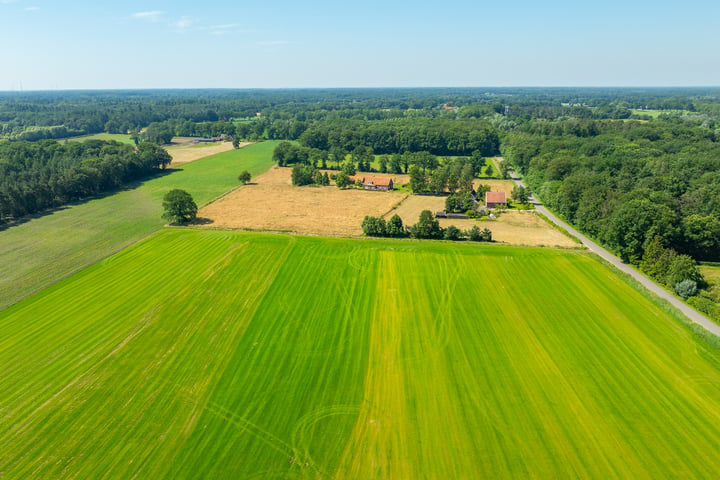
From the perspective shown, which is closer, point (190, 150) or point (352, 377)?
point (352, 377)

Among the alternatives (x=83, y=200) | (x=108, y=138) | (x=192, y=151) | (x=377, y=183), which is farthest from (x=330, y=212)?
(x=108, y=138)

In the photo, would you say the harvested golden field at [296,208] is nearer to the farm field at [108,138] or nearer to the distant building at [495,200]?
the distant building at [495,200]

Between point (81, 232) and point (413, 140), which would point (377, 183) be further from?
point (81, 232)

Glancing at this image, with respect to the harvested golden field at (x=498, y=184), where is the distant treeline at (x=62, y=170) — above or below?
above

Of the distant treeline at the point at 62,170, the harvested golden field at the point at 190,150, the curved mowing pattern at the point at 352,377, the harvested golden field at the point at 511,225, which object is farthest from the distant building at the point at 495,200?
the harvested golden field at the point at 190,150

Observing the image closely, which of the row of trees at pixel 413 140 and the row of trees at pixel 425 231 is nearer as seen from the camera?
the row of trees at pixel 425 231

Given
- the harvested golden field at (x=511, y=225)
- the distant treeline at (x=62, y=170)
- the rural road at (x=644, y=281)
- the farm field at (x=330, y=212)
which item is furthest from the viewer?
the distant treeline at (x=62, y=170)
